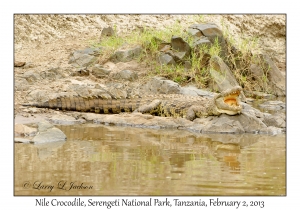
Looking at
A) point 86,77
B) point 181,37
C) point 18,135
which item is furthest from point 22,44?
point 18,135

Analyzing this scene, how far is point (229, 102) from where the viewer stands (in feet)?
28.0

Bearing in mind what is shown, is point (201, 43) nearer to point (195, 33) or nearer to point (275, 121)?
point (195, 33)

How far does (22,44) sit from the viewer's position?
14.0 m

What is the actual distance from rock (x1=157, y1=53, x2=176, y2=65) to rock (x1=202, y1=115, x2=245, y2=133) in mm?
3847

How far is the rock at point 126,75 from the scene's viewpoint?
1165 centimetres

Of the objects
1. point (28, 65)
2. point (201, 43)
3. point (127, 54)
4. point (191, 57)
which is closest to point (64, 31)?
point (28, 65)

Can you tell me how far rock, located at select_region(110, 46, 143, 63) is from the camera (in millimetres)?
12344

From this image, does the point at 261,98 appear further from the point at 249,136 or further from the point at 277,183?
the point at 277,183

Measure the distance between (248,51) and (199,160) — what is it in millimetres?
7496

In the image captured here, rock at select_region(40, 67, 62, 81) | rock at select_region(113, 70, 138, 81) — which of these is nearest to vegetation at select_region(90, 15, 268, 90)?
rock at select_region(113, 70, 138, 81)

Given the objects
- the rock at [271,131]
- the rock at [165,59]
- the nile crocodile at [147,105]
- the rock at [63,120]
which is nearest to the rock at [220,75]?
the rock at [165,59]

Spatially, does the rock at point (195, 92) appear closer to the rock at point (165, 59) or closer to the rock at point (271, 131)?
the rock at point (165, 59)

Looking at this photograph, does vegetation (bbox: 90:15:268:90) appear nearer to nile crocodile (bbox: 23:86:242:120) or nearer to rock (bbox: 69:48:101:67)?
rock (bbox: 69:48:101:67)

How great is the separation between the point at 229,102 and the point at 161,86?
2.61m
